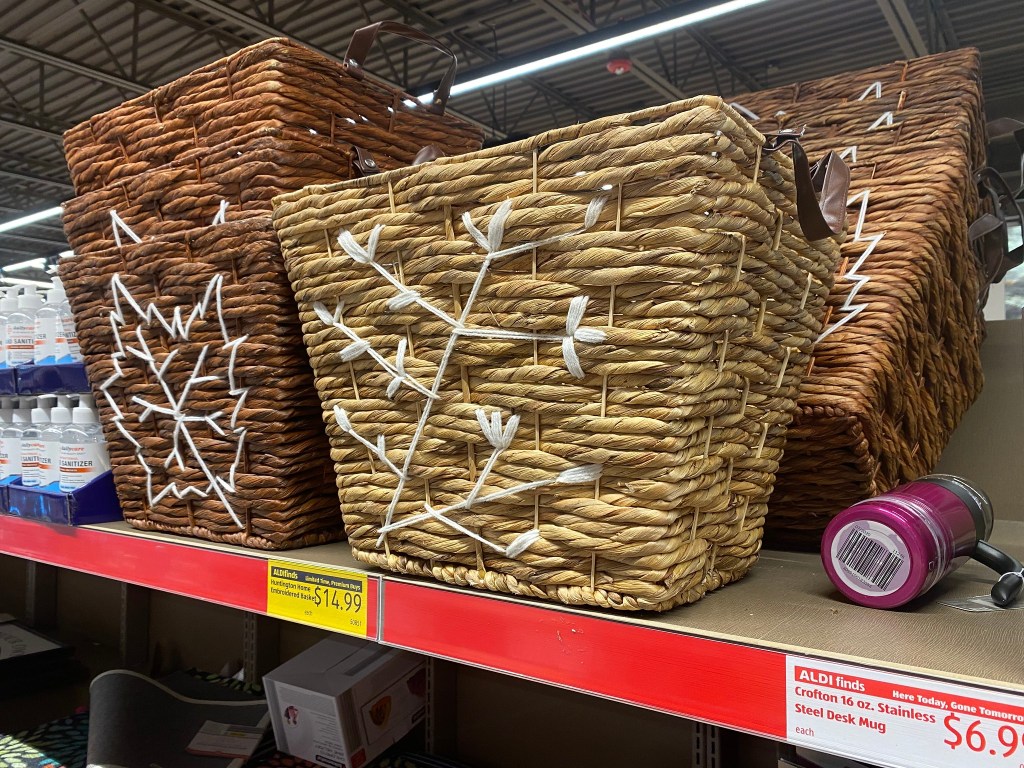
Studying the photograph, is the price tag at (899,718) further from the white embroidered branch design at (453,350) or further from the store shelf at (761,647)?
the white embroidered branch design at (453,350)

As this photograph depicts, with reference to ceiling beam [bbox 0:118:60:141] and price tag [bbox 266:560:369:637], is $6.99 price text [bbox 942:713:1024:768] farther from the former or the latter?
ceiling beam [bbox 0:118:60:141]

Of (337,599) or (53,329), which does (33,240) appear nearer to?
(53,329)

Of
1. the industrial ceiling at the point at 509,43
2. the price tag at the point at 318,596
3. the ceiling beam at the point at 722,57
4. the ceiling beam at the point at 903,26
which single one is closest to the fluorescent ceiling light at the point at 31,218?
the industrial ceiling at the point at 509,43

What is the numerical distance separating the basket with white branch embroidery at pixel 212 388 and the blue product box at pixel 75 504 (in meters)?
0.11

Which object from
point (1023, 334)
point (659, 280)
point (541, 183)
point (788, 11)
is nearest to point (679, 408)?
point (659, 280)

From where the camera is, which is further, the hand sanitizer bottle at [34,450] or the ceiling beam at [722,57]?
the ceiling beam at [722,57]

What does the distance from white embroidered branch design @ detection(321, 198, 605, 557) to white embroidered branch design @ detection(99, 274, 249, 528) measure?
20cm

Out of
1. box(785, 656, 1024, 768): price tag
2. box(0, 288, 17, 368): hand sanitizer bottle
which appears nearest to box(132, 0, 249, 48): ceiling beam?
box(0, 288, 17, 368): hand sanitizer bottle

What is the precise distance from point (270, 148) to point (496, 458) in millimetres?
480

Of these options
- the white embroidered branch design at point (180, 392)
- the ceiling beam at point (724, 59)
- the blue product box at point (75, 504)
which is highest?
the ceiling beam at point (724, 59)

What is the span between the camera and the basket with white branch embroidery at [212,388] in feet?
2.97

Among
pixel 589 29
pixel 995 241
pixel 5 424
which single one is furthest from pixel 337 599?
pixel 589 29

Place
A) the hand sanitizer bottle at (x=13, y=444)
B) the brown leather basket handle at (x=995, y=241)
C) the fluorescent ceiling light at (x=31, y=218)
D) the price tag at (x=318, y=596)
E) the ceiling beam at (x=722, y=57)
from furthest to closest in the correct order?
the fluorescent ceiling light at (x=31, y=218) → the ceiling beam at (x=722, y=57) → the hand sanitizer bottle at (x=13, y=444) → the brown leather basket handle at (x=995, y=241) → the price tag at (x=318, y=596)

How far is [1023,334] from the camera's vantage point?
1167 millimetres
